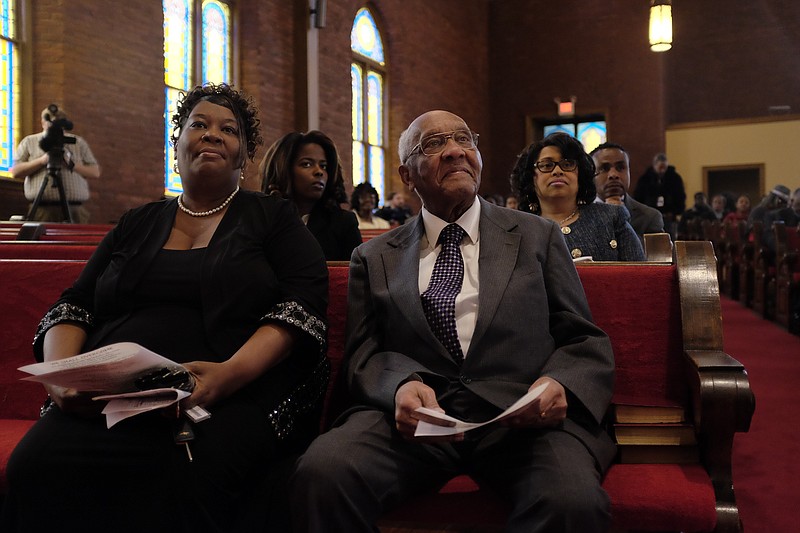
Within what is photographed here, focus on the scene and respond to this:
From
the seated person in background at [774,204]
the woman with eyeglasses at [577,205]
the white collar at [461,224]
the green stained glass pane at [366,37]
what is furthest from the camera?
the green stained glass pane at [366,37]

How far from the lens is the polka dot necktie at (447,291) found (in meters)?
1.89

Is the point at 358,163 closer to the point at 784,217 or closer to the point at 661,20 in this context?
the point at 661,20

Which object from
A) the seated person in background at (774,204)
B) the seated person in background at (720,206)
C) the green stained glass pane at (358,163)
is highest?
the green stained glass pane at (358,163)

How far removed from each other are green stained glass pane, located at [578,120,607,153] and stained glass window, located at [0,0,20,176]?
10989 millimetres

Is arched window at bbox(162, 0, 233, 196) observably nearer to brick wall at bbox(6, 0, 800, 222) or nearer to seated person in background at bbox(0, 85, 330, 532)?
brick wall at bbox(6, 0, 800, 222)

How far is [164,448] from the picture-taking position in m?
1.68

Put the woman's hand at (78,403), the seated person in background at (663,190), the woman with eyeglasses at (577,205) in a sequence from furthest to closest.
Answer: the seated person in background at (663,190) → the woman with eyeglasses at (577,205) → the woman's hand at (78,403)

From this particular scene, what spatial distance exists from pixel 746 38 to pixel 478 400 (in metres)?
15.5

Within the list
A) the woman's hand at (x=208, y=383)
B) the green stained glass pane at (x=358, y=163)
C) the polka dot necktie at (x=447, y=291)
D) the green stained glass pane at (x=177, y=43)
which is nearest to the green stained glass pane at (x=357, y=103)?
the green stained glass pane at (x=358, y=163)

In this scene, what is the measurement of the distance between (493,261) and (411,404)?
43 cm

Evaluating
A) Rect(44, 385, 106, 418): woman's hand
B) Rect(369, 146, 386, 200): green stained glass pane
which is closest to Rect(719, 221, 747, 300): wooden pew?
Rect(369, 146, 386, 200): green stained glass pane

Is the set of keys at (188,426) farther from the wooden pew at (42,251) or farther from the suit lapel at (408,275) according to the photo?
the wooden pew at (42,251)

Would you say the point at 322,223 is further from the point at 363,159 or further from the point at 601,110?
the point at 601,110

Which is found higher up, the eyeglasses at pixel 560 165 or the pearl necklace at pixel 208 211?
the eyeglasses at pixel 560 165
